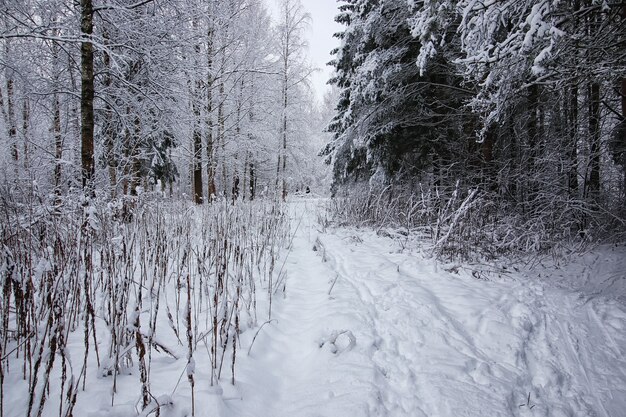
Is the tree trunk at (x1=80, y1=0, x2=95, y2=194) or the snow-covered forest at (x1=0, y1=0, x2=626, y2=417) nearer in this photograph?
the snow-covered forest at (x1=0, y1=0, x2=626, y2=417)

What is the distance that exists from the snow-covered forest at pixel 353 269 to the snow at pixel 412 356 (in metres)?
0.01

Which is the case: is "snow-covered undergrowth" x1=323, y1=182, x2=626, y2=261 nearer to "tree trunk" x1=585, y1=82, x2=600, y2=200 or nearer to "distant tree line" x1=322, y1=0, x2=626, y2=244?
"distant tree line" x1=322, y1=0, x2=626, y2=244

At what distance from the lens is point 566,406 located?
4.78ft

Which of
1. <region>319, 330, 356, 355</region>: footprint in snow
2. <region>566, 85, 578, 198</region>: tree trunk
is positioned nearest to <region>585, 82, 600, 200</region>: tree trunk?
<region>566, 85, 578, 198</region>: tree trunk

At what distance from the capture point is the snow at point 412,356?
139 centimetres

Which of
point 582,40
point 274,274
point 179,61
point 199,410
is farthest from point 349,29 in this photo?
point 199,410

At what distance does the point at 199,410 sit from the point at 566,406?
70.2 inches

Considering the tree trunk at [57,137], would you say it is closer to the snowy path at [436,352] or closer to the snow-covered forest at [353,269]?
the snow-covered forest at [353,269]

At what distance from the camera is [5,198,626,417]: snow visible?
139 centimetres

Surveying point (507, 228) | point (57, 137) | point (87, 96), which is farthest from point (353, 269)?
point (57, 137)

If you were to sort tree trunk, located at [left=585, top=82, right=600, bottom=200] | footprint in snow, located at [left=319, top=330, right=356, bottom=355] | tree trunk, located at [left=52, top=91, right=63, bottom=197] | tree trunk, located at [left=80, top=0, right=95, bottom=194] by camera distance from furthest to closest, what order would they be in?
tree trunk, located at [left=52, top=91, right=63, bottom=197] → tree trunk, located at [left=585, top=82, right=600, bottom=200] → tree trunk, located at [left=80, top=0, right=95, bottom=194] → footprint in snow, located at [left=319, top=330, right=356, bottom=355]

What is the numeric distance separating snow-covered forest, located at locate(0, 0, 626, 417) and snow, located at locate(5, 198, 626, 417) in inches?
0.6

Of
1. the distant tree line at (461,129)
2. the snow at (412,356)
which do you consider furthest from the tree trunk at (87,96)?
the distant tree line at (461,129)

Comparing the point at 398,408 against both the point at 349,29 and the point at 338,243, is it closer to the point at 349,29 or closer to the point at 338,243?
the point at 338,243
